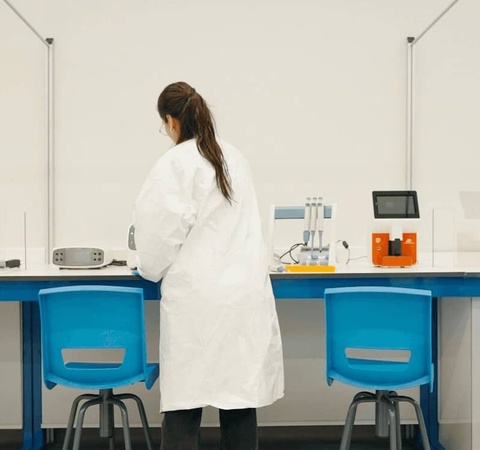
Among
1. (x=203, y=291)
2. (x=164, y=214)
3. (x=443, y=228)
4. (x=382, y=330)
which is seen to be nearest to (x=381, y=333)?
(x=382, y=330)

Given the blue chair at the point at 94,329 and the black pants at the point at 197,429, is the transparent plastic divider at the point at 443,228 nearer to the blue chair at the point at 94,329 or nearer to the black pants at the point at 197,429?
the black pants at the point at 197,429

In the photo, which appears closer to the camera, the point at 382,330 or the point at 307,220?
the point at 382,330

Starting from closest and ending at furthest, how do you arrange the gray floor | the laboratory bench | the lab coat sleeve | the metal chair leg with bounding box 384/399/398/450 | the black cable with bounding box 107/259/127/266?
the lab coat sleeve, the metal chair leg with bounding box 384/399/398/450, the laboratory bench, the black cable with bounding box 107/259/127/266, the gray floor

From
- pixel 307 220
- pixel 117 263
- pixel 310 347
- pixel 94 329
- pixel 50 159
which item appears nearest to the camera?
pixel 94 329

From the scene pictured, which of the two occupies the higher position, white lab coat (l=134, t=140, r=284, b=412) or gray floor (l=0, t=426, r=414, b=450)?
white lab coat (l=134, t=140, r=284, b=412)

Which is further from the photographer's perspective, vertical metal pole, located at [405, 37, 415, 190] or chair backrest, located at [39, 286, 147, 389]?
vertical metal pole, located at [405, 37, 415, 190]

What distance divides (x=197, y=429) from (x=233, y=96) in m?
1.82

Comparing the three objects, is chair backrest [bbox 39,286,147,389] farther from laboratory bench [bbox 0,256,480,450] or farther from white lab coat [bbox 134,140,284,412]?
laboratory bench [bbox 0,256,480,450]

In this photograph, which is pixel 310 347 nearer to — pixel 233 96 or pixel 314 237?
pixel 314 237

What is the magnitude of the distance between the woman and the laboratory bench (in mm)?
375

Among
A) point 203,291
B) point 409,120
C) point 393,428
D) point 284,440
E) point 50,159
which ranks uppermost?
point 409,120

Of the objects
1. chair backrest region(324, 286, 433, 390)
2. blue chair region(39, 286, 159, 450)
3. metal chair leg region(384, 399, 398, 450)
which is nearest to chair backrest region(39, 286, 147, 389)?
blue chair region(39, 286, 159, 450)

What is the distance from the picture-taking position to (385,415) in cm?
213

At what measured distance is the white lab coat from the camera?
195 cm
